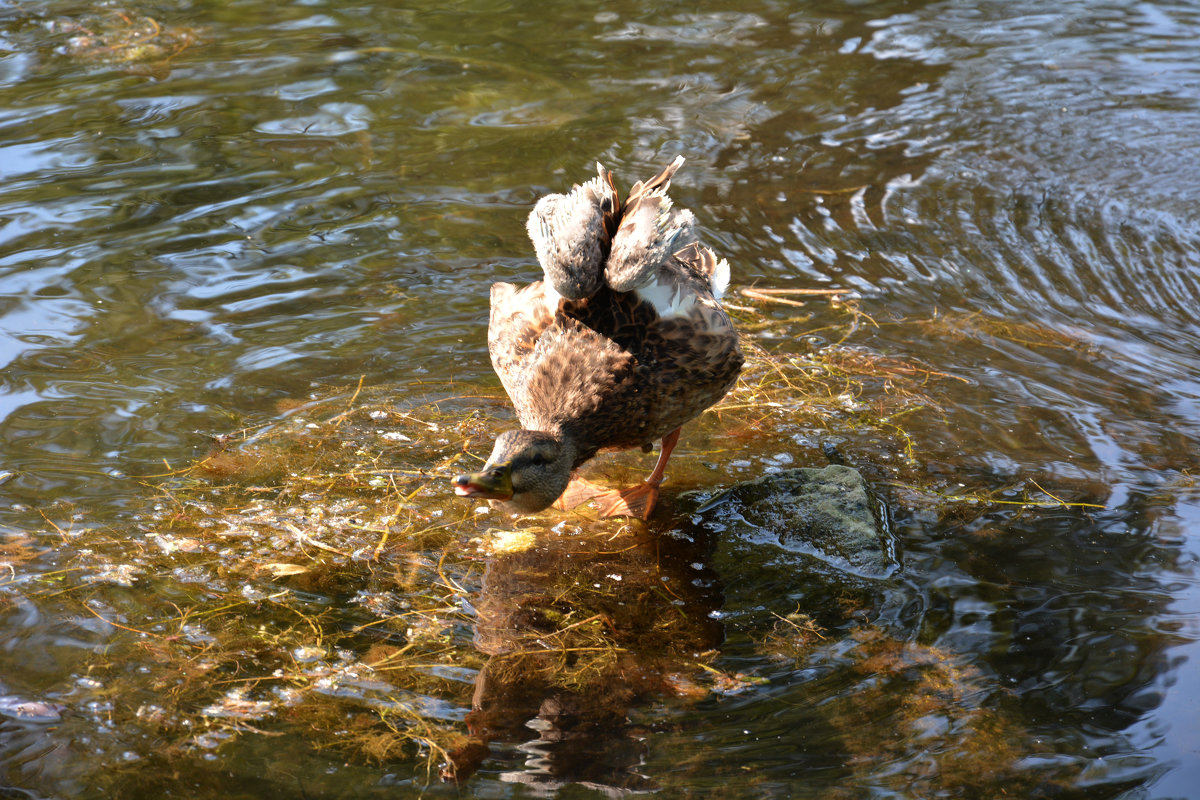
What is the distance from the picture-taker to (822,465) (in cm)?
472

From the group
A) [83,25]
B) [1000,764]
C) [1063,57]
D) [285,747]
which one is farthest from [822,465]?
[83,25]

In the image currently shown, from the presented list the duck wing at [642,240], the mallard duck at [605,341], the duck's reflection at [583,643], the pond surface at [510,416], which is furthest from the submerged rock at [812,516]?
the duck wing at [642,240]

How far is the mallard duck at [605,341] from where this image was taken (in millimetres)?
3883

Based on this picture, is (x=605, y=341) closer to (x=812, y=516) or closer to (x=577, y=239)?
(x=577, y=239)

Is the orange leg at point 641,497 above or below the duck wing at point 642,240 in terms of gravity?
below

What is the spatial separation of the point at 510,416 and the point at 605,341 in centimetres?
111

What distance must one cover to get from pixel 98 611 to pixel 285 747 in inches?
39.4

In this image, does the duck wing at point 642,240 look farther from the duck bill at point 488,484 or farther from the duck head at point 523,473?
the duck bill at point 488,484

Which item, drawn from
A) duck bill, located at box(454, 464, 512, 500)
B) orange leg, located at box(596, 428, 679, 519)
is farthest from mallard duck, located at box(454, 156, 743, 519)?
orange leg, located at box(596, 428, 679, 519)

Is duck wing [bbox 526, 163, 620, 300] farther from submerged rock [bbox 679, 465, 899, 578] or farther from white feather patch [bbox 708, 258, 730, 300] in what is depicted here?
submerged rock [bbox 679, 465, 899, 578]

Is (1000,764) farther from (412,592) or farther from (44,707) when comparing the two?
(44,707)

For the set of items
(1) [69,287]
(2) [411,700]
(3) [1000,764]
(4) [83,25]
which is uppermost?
(4) [83,25]

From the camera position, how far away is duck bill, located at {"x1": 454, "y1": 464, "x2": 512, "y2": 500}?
3.41 metres

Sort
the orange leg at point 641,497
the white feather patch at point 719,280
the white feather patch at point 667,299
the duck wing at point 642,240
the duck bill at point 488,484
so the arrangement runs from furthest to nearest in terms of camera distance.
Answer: the white feather patch at point 719,280 < the orange leg at point 641,497 < the white feather patch at point 667,299 < the duck wing at point 642,240 < the duck bill at point 488,484
